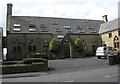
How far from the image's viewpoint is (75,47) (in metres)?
46.7

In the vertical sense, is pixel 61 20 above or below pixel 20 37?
above

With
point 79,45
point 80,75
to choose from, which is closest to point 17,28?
point 79,45

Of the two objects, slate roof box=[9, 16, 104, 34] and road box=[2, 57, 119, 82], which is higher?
slate roof box=[9, 16, 104, 34]

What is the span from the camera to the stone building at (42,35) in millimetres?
45969

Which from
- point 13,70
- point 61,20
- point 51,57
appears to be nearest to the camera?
point 13,70

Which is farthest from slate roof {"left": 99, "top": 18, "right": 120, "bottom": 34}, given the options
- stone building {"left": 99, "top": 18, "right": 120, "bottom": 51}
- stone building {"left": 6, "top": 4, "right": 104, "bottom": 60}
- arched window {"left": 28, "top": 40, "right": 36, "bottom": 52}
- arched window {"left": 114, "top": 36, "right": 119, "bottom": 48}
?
arched window {"left": 28, "top": 40, "right": 36, "bottom": 52}

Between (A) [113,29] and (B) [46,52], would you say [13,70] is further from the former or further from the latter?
(A) [113,29]

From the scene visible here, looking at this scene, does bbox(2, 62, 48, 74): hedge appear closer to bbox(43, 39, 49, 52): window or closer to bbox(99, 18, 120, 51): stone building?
bbox(43, 39, 49, 52): window

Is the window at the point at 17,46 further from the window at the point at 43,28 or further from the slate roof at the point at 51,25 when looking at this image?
the window at the point at 43,28

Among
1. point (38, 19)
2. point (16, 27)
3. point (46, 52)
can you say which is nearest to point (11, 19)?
point (16, 27)

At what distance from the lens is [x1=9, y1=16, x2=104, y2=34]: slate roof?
1864 inches

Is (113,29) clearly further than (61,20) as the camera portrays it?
No

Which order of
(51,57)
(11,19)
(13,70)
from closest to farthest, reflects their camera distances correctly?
(13,70) < (51,57) < (11,19)

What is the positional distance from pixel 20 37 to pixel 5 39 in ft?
9.42
